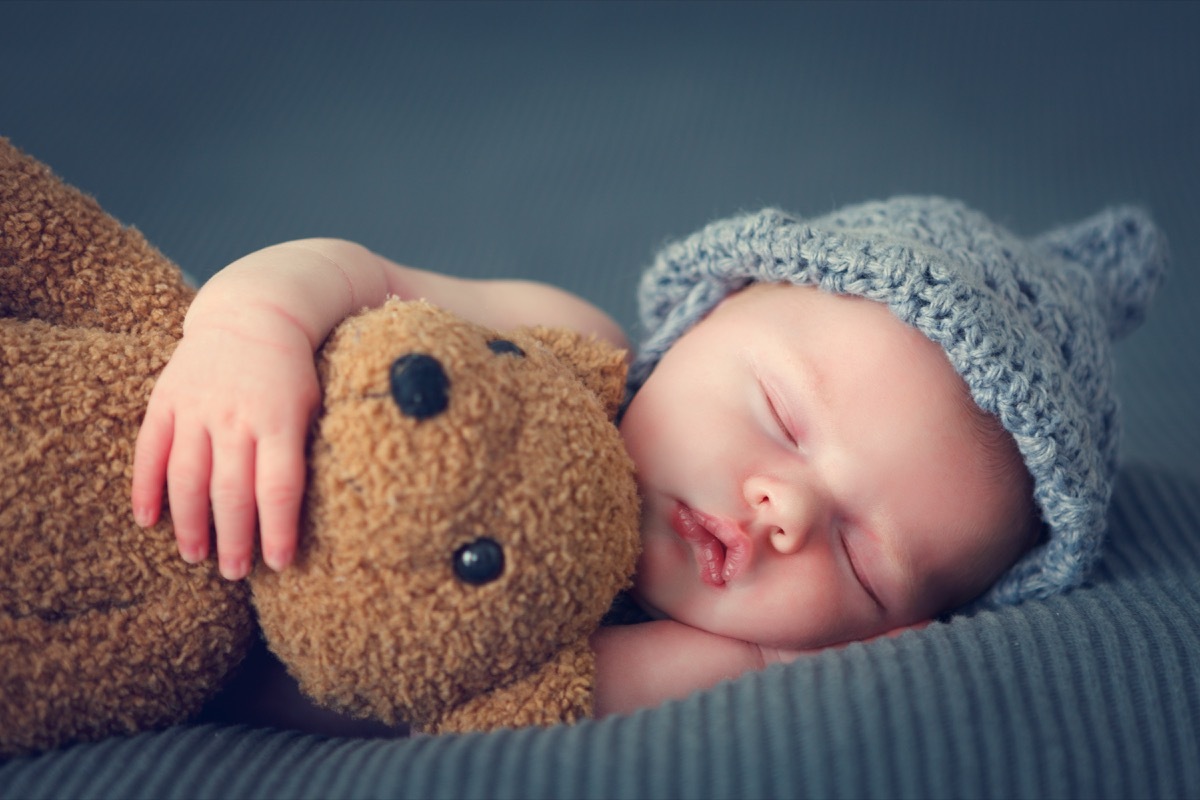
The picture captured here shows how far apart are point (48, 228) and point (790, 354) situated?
62cm

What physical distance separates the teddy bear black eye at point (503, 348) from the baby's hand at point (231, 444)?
0.12 meters

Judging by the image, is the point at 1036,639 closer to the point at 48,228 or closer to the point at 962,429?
the point at 962,429

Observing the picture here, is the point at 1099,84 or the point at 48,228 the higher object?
the point at 1099,84

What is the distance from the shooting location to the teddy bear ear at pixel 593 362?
0.83 meters

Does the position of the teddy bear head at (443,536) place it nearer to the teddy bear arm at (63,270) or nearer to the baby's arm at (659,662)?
the baby's arm at (659,662)

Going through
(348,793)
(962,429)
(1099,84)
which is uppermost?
(1099,84)

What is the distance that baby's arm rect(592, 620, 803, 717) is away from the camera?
769 millimetres

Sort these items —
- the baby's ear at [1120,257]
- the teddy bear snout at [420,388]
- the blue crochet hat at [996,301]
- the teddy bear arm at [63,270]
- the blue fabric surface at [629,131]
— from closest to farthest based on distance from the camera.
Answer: the teddy bear snout at [420,388], the teddy bear arm at [63,270], the blue crochet hat at [996,301], the baby's ear at [1120,257], the blue fabric surface at [629,131]

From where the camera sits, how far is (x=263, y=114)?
72.4 inches

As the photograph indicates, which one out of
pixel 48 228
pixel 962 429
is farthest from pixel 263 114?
pixel 962 429

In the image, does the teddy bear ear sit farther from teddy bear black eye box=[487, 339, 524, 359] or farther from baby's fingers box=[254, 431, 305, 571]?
baby's fingers box=[254, 431, 305, 571]

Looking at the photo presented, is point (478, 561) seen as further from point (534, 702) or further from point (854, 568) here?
point (854, 568)

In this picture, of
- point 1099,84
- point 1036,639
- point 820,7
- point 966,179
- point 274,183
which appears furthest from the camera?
point 820,7

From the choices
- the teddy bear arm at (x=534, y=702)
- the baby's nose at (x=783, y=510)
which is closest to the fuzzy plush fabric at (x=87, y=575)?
the teddy bear arm at (x=534, y=702)
